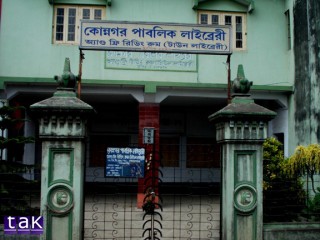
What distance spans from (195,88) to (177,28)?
4615 mm

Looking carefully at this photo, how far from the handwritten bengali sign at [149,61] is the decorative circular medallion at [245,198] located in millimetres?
6687

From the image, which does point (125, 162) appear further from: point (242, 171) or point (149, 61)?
point (149, 61)

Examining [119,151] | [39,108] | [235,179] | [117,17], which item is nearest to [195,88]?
[117,17]

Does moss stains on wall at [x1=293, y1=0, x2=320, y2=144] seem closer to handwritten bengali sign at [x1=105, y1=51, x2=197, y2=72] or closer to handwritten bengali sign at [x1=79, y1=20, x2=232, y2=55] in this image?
handwritten bengali sign at [x1=105, y1=51, x2=197, y2=72]

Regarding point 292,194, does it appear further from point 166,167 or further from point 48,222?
point 166,167

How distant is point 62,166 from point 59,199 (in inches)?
19.7

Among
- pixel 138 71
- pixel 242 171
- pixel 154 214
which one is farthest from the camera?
pixel 138 71

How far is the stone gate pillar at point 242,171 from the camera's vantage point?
600cm

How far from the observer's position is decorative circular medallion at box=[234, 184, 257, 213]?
6012mm

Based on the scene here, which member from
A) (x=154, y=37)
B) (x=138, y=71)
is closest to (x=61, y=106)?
(x=154, y=37)

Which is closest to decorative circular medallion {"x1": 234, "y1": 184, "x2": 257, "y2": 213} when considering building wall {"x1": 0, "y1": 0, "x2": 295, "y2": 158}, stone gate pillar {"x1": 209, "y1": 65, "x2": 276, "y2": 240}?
stone gate pillar {"x1": 209, "y1": 65, "x2": 276, "y2": 240}

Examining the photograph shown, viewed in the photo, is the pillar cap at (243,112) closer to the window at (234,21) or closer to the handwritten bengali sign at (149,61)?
the handwritten bengali sign at (149,61)

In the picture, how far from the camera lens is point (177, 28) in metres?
7.60

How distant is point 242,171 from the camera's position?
6074 mm
